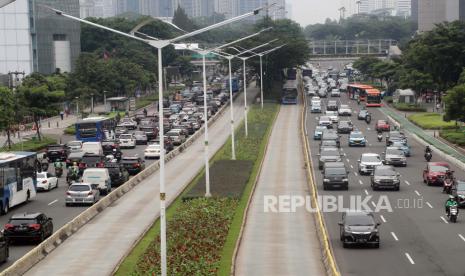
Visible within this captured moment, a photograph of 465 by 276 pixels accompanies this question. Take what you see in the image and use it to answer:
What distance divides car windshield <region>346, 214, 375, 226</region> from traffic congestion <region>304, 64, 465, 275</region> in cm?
1

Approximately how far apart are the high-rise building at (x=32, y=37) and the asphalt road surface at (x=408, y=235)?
88.1 metres

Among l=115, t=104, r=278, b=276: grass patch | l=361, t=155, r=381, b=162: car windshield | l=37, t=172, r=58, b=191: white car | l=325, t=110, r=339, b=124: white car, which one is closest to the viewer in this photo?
l=115, t=104, r=278, b=276: grass patch

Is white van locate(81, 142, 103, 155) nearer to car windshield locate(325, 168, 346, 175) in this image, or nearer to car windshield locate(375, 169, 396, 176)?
car windshield locate(325, 168, 346, 175)

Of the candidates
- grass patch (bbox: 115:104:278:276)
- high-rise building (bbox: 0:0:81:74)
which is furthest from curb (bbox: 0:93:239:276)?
high-rise building (bbox: 0:0:81:74)

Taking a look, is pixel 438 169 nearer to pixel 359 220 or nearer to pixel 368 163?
pixel 368 163

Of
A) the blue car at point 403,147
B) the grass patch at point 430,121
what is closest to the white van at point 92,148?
the blue car at point 403,147

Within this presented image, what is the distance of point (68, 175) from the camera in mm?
64812

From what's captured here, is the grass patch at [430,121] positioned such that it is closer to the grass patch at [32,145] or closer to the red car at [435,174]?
the grass patch at [32,145]

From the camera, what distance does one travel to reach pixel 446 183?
57.8 m

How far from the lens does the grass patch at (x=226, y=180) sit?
57.3 m

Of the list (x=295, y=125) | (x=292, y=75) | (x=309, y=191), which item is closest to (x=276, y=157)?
(x=309, y=191)

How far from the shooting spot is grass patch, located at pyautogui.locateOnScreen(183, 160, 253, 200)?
5734 cm

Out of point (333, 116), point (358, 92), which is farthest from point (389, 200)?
point (358, 92)

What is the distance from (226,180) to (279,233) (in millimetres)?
18459
